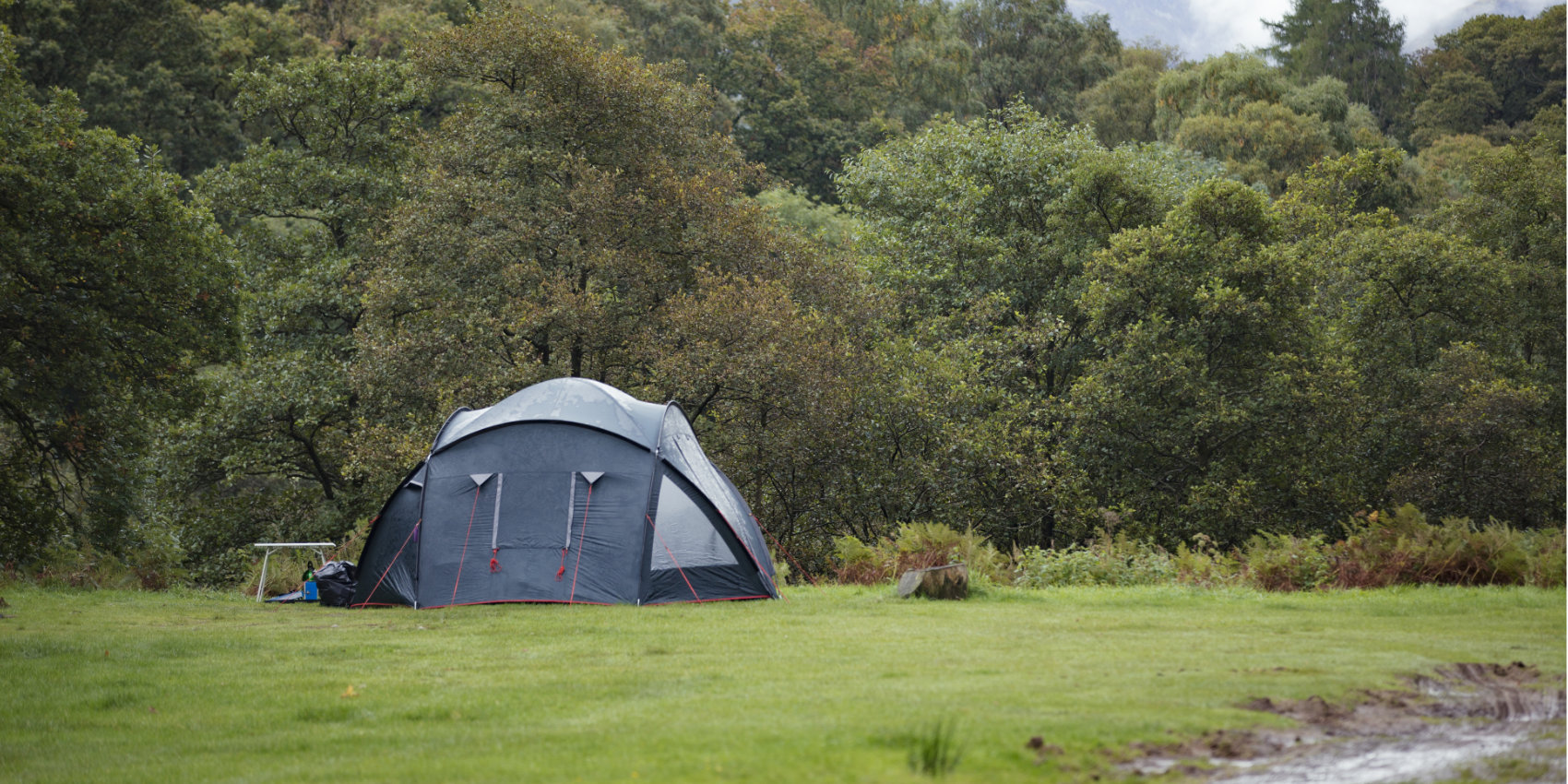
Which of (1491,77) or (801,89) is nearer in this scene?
(1491,77)

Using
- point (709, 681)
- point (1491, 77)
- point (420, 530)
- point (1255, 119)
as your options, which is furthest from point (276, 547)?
point (1491, 77)

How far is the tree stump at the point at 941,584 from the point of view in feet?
44.0

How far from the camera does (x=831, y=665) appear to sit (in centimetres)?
880

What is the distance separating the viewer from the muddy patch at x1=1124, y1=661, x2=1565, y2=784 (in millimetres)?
5469

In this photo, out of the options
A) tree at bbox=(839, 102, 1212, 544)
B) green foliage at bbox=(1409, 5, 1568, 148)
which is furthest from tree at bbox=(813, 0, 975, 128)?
green foliage at bbox=(1409, 5, 1568, 148)

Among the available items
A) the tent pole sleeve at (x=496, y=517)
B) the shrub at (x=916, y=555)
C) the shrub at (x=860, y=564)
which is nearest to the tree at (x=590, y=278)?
the shrub at (x=860, y=564)

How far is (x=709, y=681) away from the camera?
834 centimetres

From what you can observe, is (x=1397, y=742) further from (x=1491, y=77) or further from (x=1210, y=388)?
(x=1491, y=77)

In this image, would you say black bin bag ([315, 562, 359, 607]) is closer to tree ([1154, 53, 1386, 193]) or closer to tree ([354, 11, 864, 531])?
tree ([354, 11, 864, 531])

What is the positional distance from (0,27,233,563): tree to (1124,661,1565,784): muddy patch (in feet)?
44.4

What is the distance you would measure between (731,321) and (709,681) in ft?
38.4

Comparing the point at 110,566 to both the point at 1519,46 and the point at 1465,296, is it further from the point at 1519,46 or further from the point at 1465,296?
the point at 1519,46

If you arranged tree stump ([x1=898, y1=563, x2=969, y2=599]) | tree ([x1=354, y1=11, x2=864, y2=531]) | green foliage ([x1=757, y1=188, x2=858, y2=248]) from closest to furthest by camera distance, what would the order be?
tree stump ([x1=898, y1=563, x2=969, y2=599])
tree ([x1=354, y1=11, x2=864, y2=531])
green foliage ([x1=757, y1=188, x2=858, y2=248])

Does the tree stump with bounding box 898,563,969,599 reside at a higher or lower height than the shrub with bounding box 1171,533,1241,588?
lower
